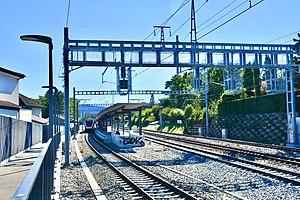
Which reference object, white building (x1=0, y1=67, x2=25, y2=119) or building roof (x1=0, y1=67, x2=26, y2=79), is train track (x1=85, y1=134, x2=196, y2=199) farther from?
building roof (x1=0, y1=67, x2=26, y2=79)

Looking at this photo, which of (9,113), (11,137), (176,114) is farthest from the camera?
(176,114)

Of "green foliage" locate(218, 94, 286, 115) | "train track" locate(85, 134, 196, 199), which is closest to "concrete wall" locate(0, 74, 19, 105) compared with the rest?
"train track" locate(85, 134, 196, 199)

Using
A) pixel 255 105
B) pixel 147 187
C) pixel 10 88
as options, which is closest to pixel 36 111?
pixel 10 88

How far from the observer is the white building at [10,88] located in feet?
98.0

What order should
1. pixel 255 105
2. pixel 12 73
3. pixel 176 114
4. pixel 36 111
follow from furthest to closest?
pixel 176 114
pixel 36 111
pixel 255 105
pixel 12 73

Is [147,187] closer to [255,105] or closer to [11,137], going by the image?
[11,137]

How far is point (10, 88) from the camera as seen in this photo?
3316 centimetres

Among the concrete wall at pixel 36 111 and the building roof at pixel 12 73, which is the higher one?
the building roof at pixel 12 73

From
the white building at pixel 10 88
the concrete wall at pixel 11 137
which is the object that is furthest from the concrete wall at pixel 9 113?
the concrete wall at pixel 11 137

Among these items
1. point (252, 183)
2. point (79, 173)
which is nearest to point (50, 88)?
point (79, 173)

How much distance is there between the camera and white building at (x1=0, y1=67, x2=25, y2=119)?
29869mm

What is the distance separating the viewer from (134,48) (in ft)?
71.2

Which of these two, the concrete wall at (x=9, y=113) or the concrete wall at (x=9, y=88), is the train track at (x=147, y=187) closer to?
the concrete wall at (x=9, y=113)

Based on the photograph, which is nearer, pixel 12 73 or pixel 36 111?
pixel 12 73
